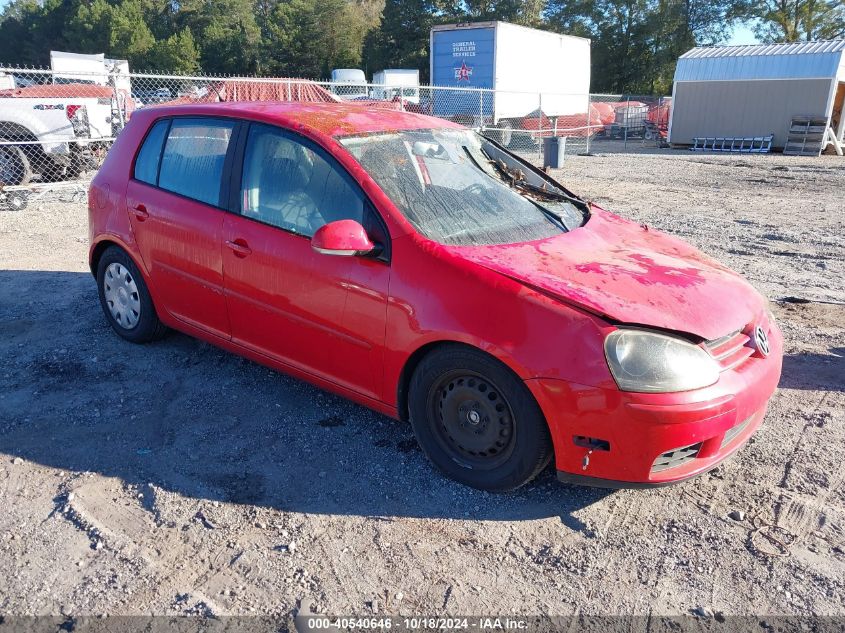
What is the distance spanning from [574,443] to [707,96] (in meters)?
24.0

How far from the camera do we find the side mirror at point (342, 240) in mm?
3113

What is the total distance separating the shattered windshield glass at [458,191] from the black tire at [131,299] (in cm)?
197

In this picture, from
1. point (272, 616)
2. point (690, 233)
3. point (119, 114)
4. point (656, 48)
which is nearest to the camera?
point (272, 616)

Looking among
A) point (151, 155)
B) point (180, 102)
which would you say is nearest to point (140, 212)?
point (151, 155)

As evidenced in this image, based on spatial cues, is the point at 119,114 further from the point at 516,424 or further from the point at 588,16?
the point at 588,16

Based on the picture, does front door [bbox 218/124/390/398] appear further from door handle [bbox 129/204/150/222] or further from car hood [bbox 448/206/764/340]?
door handle [bbox 129/204/150/222]

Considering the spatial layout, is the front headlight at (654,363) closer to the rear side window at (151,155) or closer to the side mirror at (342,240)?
the side mirror at (342,240)

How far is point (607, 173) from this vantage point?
16.5m

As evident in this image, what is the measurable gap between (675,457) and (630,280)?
800 millimetres

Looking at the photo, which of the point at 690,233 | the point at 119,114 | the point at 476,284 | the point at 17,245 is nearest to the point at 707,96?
the point at 690,233

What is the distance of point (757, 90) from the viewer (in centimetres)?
2245

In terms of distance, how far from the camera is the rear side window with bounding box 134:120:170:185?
14.4ft

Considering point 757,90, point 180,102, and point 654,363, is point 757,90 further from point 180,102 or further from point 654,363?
point 654,363

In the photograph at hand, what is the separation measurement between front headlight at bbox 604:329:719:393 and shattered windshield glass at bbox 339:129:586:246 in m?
0.91
